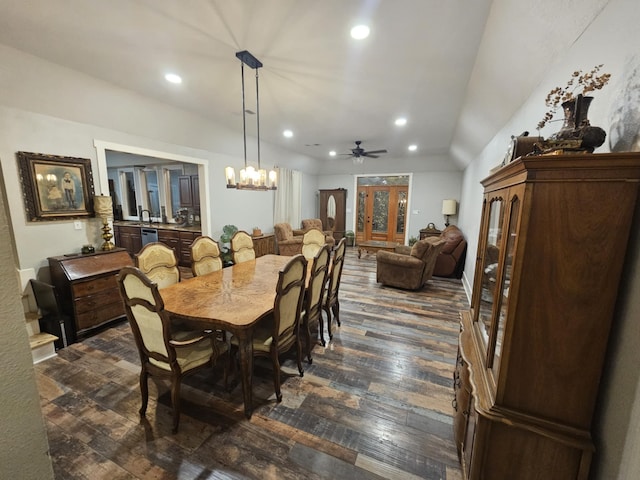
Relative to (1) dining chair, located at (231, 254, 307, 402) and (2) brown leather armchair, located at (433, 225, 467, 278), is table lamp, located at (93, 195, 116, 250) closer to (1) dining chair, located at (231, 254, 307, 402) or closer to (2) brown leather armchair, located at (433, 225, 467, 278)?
(1) dining chair, located at (231, 254, 307, 402)

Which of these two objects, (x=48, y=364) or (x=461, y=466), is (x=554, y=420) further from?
(x=48, y=364)

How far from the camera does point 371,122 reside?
4.28 meters

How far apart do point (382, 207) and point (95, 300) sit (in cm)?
746

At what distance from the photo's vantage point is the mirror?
8898 millimetres

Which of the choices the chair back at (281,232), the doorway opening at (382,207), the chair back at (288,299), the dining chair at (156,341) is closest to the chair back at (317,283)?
the chair back at (288,299)

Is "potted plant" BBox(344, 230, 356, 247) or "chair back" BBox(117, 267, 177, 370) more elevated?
"chair back" BBox(117, 267, 177, 370)

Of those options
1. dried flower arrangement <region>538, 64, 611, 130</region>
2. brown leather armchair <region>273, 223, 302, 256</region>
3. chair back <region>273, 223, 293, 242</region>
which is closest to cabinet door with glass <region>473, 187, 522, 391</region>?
dried flower arrangement <region>538, 64, 611, 130</region>

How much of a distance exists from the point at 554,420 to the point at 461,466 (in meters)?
0.80

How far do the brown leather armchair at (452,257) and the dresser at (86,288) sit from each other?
5305 mm

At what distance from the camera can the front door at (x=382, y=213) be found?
834 cm

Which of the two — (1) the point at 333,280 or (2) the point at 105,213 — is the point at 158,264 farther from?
(1) the point at 333,280

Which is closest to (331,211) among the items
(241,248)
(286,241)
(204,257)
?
(286,241)

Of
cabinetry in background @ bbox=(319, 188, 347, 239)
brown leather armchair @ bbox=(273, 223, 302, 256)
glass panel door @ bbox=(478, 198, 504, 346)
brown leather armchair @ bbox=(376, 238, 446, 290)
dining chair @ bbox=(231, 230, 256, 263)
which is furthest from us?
cabinetry in background @ bbox=(319, 188, 347, 239)

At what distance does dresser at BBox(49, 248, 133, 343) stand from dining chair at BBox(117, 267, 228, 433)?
1.64 metres
